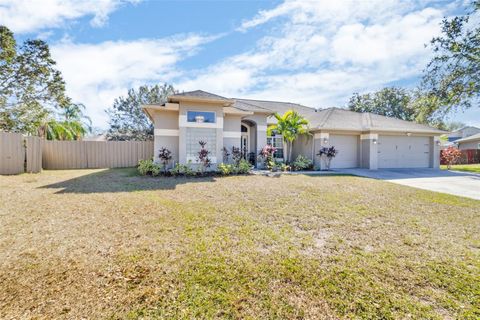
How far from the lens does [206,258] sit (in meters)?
3.56

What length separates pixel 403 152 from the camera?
17.0 m

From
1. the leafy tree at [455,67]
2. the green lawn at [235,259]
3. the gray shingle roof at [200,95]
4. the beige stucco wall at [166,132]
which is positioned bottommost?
the green lawn at [235,259]

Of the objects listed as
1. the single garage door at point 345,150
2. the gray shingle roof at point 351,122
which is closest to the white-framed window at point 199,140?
the gray shingle roof at point 351,122

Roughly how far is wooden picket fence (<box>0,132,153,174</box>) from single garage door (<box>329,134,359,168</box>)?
13.7 meters

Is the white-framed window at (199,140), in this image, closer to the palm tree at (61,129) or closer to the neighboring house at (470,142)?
the palm tree at (61,129)

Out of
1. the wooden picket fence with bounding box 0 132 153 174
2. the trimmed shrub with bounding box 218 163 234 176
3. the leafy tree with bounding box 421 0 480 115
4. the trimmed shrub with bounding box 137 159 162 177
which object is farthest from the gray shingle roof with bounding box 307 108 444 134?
the wooden picket fence with bounding box 0 132 153 174

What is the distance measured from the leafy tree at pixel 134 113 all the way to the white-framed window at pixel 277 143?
1590cm

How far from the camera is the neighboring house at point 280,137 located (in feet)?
41.1

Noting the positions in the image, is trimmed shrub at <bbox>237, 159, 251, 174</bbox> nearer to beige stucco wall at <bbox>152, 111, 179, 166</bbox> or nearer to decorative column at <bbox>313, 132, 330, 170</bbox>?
beige stucco wall at <bbox>152, 111, 179, 166</bbox>

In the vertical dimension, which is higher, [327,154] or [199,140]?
[199,140]

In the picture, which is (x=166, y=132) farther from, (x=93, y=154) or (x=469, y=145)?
(x=469, y=145)

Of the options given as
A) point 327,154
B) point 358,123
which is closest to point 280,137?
point 327,154

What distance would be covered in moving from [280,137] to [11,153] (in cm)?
1607

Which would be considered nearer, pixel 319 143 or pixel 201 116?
pixel 201 116
